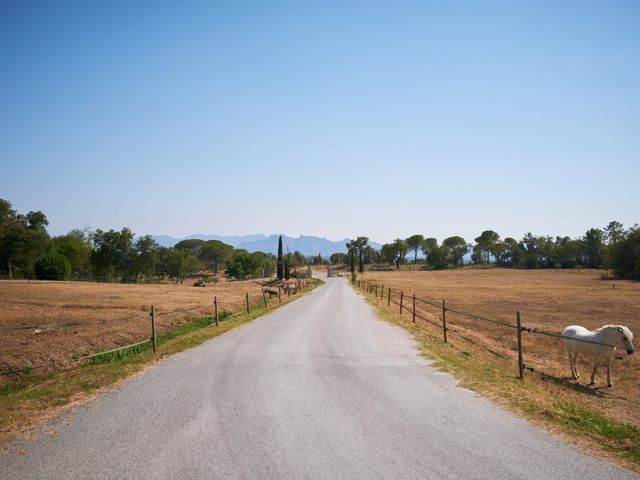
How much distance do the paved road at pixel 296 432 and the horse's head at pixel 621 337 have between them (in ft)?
20.6

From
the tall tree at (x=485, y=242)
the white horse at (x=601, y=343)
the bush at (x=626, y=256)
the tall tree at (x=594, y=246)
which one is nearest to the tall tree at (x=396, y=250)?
the tall tree at (x=485, y=242)

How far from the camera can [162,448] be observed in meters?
6.11

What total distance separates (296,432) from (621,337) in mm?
11432

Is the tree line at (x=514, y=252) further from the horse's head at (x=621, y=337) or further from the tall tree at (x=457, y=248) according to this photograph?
the horse's head at (x=621, y=337)

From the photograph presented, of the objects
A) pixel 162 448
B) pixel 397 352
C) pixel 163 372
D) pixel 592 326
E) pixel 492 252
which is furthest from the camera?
pixel 492 252

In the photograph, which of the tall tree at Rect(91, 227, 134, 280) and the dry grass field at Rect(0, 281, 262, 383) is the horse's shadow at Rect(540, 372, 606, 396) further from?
the tall tree at Rect(91, 227, 134, 280)

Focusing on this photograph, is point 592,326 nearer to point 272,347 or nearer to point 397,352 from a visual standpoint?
point 397,352

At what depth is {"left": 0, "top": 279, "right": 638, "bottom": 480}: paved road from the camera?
5398mm

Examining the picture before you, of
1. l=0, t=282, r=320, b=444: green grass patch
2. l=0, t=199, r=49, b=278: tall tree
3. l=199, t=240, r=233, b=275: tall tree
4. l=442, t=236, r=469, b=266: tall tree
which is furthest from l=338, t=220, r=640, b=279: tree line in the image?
l=0, t=282, r=320, b=444: green grass patch

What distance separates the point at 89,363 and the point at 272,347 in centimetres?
677

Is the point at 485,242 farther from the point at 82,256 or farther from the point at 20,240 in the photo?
the point at 20,240

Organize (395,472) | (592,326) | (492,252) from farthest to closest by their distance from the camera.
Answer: (492,252) < (592,326) < (395,472)

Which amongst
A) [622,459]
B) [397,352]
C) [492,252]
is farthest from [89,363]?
[492,252]

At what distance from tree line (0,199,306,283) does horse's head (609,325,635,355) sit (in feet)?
239
